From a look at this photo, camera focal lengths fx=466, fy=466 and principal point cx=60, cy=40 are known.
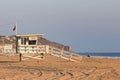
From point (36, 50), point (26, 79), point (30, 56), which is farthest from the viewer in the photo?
point (30, 56)

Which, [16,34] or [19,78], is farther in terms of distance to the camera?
[16,34]

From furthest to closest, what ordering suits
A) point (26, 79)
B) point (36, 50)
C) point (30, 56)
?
1. point (30, 56)
2. point (36, 50)
3. point (26, 79)

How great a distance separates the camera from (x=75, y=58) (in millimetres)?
43094

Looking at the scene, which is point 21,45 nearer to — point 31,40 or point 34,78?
point 31,40

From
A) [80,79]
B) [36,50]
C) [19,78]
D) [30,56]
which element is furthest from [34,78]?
[30,56]

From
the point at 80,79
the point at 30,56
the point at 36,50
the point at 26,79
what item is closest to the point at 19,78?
the point at 26,79

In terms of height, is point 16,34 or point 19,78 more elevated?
point 16,34

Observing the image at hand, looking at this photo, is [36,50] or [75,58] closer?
[36,50]

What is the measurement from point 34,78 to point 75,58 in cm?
2167

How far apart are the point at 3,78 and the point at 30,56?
21283 mm

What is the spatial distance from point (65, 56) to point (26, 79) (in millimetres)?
22404

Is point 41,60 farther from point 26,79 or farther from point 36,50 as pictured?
point 26,79

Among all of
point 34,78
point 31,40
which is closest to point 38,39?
point 31,40

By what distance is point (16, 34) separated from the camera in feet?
135
